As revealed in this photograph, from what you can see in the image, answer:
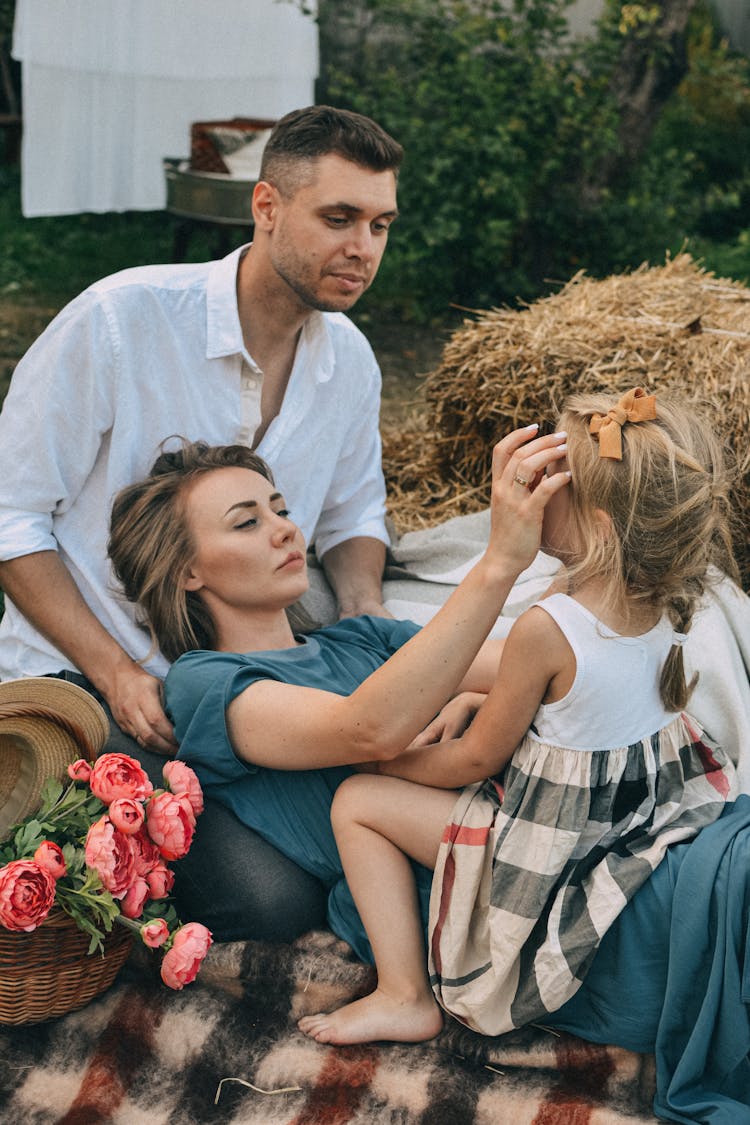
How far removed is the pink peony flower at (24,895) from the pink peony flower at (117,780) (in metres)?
0.22

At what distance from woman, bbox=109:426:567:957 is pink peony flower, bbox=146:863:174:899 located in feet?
0.75

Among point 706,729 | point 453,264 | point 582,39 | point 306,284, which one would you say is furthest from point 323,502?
point 582,39

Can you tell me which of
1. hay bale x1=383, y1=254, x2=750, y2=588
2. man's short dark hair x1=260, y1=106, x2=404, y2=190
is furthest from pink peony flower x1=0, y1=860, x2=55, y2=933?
hay bale x1=383, y1=254, x2=750, y2=588

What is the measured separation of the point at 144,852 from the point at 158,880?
66 mm

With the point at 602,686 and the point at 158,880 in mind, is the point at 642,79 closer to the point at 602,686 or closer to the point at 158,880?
the point at 602,686

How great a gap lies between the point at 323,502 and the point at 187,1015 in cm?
158

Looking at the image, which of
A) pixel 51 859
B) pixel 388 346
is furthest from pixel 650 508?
pixel 388 346

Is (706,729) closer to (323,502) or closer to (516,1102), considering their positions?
(516,1102)

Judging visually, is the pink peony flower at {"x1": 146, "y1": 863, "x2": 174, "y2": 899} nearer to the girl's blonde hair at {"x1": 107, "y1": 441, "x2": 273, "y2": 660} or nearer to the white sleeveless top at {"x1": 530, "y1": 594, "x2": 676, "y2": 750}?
the girl's blonde hair at {"x1": 107, "y1": 441, "x2": 273, "y2": 660}

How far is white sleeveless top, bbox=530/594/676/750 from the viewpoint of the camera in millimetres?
2211

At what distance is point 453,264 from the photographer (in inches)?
340

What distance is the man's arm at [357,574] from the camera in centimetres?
339

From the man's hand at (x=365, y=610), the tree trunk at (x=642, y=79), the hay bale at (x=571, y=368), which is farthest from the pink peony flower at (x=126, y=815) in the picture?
the tree trunk at (x=642, y=79)

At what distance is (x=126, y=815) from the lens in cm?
238
